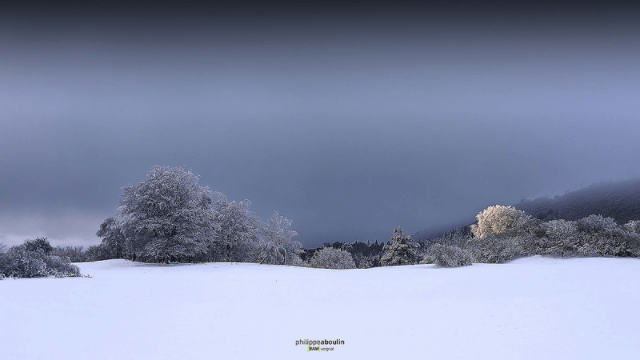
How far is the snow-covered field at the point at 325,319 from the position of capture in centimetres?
527

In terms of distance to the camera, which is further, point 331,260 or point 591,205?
point 591,205

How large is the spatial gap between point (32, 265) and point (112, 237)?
13.7 m

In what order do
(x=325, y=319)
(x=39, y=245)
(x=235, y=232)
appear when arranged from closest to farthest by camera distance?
(x=325, y=319), (x=39, y=245), (x=235, y=232)

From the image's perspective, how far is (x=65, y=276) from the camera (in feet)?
37.3

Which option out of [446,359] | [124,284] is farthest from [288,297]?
[124,284]

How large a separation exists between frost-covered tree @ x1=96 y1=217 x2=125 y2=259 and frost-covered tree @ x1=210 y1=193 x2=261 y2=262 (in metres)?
6.87

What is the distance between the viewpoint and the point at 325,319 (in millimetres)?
6703

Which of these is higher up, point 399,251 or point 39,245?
point 39,245

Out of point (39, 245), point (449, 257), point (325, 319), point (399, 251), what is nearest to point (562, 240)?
point (449, 257)

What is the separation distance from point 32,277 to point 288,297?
920cm

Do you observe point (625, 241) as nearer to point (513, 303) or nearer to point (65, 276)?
point (513, 303)

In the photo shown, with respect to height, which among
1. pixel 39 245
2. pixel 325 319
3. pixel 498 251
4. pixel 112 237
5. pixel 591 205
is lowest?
pixel 325 319

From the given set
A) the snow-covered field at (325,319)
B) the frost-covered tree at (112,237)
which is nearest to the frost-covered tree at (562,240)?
the snow-covered field at (325,319)

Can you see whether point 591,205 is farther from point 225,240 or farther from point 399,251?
point 225,240
